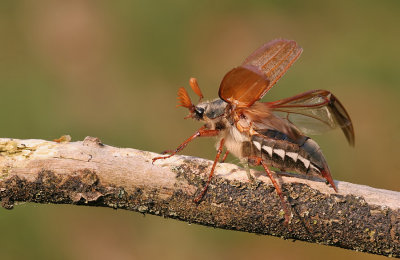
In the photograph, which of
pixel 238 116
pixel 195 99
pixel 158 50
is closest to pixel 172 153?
pixel 238 116

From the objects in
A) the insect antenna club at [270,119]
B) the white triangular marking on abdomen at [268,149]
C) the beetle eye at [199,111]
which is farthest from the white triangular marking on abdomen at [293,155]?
the beetle eye at [199,111]

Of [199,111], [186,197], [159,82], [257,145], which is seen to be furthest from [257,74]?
[159,82]

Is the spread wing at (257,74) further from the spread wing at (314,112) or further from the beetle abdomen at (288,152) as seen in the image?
the beetle abdomen at (288,152)

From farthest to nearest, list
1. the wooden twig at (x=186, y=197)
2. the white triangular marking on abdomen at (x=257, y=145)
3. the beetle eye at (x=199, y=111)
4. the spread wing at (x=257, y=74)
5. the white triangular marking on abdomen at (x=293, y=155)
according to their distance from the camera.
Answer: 1. the beetle eye at (x=199, y=111)
2. the white triangular marking on abdomen at (x=257, y=145)
3. the white triangular marking on abdomen at (x=293, y=155)
4. the spread wing at (x=257, y=74)
5. the wooden twig at (x=186, y=197)

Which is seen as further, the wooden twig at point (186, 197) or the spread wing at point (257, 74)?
the spread wing at point (257, 74)

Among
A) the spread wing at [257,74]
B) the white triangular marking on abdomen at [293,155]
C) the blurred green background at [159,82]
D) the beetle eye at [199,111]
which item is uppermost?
the spread wing at [257,74]


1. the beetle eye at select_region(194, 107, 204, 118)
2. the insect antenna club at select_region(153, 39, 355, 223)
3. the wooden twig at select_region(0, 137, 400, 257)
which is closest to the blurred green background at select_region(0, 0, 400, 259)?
the beetle eye at select_region(194, 107, 204, 118)

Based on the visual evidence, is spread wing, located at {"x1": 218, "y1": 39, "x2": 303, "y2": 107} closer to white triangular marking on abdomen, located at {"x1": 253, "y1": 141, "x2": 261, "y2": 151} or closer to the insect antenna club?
the insect antenna club
